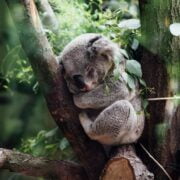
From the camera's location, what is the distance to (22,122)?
2555 millimetres

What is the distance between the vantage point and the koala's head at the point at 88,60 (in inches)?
79.0

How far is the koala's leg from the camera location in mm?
1922

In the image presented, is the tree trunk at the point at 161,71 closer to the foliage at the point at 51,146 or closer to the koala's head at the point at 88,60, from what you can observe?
the koala's head at the point at 88,60

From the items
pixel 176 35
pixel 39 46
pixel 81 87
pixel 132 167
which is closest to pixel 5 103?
pixel 81 87

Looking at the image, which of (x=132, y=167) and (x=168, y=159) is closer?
(x=132, y=167)

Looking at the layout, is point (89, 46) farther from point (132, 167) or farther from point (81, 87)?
point (132, 167)

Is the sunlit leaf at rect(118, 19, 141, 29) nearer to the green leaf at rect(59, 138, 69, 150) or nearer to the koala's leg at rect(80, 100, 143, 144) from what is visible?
the koala's leg at rect(80, 100, 143, 144)

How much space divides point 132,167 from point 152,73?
0.50 m

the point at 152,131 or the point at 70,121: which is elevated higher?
the point at 70,121

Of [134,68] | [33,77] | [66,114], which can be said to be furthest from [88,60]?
[33,77]

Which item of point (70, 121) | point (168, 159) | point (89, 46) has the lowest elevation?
point (168, 159)

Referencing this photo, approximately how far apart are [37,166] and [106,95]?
1.67 feet

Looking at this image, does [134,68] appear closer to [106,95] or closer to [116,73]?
[116,73]

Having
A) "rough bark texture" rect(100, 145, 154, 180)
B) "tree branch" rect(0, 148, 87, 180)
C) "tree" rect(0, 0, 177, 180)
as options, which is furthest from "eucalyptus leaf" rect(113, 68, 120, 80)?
"tree branch" rect(0, 148, 87, 180)
